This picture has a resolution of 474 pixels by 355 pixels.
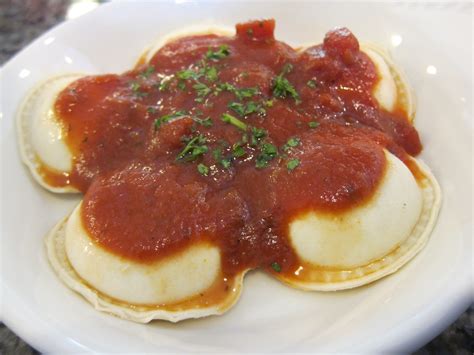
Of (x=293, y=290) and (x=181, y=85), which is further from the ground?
(x=181, y=85)

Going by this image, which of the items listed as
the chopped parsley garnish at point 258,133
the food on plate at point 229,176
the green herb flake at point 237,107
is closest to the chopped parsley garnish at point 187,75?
the food on plate at point 229,176

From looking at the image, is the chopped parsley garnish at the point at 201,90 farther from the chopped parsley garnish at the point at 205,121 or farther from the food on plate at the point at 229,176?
the chopped parsley garnish at the point at 205,121

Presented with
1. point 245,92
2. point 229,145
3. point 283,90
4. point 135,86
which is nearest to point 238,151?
point 229,145

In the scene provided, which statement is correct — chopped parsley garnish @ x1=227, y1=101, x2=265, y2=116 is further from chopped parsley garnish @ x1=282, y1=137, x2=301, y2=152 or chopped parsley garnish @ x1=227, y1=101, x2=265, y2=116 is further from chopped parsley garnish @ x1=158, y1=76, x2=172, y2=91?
chopped parsley garnish @ x1=158, y1=76, x2=172, y2=91

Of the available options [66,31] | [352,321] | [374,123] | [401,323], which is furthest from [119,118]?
[401,323]

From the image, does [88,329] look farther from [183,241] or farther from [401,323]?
[401,323]

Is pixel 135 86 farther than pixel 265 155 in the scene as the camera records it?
Yes

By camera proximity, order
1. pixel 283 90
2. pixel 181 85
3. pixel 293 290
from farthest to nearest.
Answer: pixel 181 85 → pixel 283 90 → pixel 293 290

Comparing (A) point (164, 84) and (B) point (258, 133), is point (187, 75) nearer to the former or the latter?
(A) point (164, 84)
